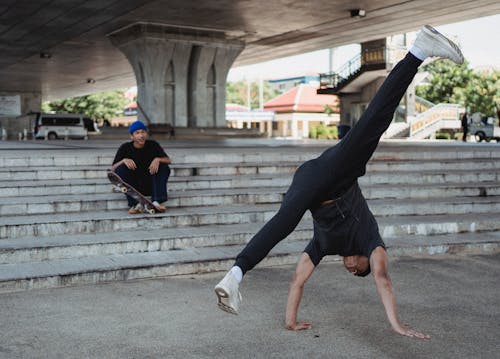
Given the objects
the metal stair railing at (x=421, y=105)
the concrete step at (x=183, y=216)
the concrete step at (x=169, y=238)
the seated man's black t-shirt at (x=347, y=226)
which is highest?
the metal stair railing at (x=421, y=105)

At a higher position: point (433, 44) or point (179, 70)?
point (179, 70)

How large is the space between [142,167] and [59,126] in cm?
2904

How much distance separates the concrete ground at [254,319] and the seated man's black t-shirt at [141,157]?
2.17 m

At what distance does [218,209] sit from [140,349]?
4.49 m

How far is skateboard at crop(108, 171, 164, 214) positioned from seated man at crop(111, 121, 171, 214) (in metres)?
0.07

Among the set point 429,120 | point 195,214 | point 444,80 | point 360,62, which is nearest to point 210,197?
point 195,214

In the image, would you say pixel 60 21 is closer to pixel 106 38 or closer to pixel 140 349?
pixel 106 38

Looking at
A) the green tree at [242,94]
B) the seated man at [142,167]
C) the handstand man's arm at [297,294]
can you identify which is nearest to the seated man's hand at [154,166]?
the seated man at [142,167]

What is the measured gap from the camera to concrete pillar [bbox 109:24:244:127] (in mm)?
26531

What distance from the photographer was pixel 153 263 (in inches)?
250

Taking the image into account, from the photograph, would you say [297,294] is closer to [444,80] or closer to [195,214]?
[195,214]

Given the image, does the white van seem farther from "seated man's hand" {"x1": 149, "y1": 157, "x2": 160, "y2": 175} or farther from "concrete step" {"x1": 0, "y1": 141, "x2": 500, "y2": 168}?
"seated man's hand" {"x1": 149, "y1": 157, "x2": 160, "y2": 175}

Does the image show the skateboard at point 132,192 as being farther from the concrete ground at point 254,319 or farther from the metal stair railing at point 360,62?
the metal stair railing at point 360,62

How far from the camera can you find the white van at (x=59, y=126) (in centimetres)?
3488
